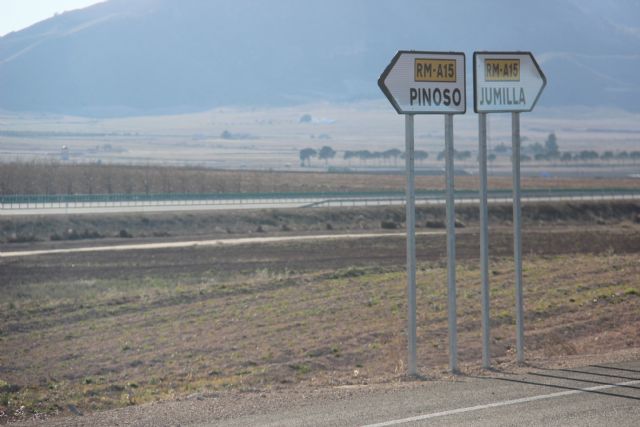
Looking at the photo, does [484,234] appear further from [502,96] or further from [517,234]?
[502,96]

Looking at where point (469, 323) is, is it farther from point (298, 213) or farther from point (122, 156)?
point (122, 156)

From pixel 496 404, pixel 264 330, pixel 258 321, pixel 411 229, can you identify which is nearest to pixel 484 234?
pixel 411 229

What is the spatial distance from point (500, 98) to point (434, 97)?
113 centimetres

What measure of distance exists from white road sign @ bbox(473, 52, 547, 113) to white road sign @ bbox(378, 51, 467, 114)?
0.32m

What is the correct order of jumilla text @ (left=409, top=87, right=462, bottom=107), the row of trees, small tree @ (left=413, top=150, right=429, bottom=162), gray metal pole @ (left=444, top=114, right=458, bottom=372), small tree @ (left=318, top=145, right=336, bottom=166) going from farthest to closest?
small tree @ (left=318, top=145, right=336, bottom=166), small tree @ (left=413, top=150, right=429, bottom=162), the row of trees, gray metal pole @ (left=444, top=114, right=458, bottom=372), jumilla text @ (left=409, top=87, right=462, bottom=107)

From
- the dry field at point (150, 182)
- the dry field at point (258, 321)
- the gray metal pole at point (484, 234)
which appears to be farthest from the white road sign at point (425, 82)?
the dry field at point (150, 182)

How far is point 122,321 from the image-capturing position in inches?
942

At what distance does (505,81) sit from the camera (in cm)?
1221

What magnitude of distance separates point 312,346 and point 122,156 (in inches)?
5107

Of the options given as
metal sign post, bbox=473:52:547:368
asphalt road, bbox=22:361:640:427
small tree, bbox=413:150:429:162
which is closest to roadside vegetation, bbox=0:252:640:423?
metal sign post, bbox=473:52:547:368

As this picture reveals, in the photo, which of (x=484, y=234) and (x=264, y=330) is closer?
(x=484, y=234)

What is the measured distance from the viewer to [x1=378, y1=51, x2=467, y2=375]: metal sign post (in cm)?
1123

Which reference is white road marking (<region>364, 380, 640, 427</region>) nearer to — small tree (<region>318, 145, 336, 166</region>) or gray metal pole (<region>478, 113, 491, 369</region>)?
gray metal pole (<region>478, 113, 491, 369</region>)

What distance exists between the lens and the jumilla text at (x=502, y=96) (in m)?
12.0
